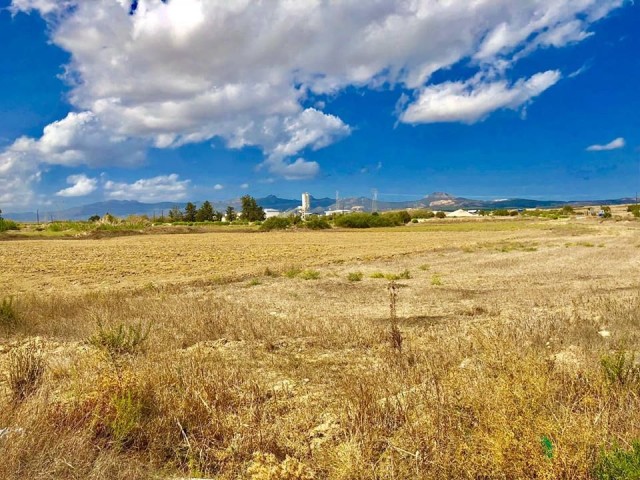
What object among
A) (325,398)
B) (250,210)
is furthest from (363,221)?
(325,398)

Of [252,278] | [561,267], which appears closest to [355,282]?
[252,278]

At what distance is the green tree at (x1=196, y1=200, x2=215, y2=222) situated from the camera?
159750 mm

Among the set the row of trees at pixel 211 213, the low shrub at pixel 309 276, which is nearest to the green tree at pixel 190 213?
the row of trees at pixel 211 213

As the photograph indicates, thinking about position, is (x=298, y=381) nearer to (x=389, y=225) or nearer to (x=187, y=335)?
(x=187, y=335)

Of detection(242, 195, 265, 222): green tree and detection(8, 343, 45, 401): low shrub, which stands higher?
detection(242, 195, 265, 222): green tree

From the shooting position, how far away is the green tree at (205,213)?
524 ft

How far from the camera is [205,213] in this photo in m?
161

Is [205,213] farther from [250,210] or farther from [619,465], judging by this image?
[619,465]

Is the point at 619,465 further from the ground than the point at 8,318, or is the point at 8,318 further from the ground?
the point at 619,465

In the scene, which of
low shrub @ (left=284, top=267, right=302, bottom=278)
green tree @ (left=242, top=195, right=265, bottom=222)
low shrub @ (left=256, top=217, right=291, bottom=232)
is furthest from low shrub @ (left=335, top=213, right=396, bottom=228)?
low shrub @ (left=284, top=267, right=302, bottom=278)

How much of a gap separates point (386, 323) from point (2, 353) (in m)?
8.10

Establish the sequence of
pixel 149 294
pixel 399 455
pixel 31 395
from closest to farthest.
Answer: pixel 399 455, pixel 31 395, pixel 149 294

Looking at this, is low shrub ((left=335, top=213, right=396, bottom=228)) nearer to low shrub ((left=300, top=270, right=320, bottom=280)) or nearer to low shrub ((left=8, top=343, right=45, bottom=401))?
low shrub ((left=300, top=270, right=320, bottom=280))

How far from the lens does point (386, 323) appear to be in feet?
34.5
